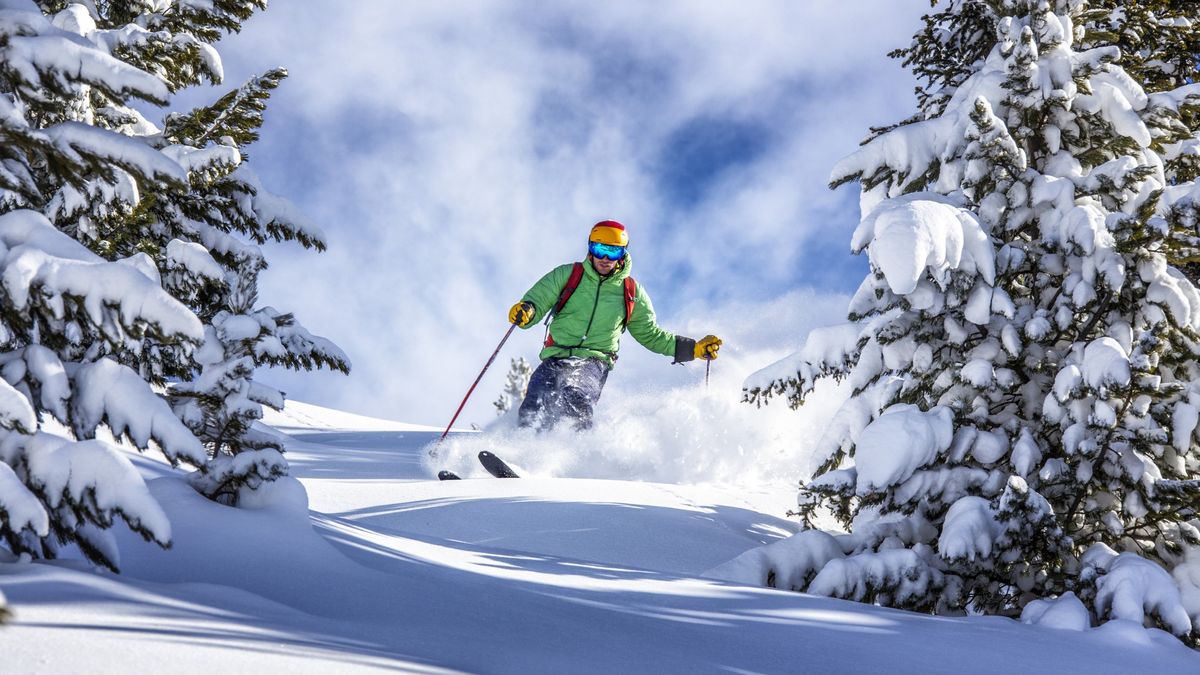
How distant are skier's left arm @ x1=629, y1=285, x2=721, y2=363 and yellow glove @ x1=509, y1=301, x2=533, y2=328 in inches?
62.7

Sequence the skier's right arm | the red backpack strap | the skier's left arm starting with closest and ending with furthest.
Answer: the skier's right arm < the red backpack strap < the skier's left arm

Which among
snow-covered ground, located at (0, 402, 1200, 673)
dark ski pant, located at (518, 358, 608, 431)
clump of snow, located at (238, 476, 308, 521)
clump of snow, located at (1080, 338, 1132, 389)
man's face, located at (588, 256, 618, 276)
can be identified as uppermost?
man's face, located at (588, 256, 618, 276)

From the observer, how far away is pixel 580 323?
35.5ft

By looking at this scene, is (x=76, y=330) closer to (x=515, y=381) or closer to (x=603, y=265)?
(x=603, y=265)

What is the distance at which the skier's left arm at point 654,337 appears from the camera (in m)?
11.4

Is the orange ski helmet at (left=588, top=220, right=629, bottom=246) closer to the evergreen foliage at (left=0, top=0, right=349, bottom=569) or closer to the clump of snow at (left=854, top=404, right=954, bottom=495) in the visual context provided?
the clump of snow at (left=854, top=404, right=954, bottom=495)

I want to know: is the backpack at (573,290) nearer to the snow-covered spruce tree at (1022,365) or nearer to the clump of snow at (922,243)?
the snow-covered spruce tree at (1022,365)

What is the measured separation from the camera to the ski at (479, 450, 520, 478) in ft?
27.0

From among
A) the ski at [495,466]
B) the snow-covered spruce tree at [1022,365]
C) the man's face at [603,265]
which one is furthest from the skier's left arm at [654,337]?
the snow-covered spruce tree at [1022,365]

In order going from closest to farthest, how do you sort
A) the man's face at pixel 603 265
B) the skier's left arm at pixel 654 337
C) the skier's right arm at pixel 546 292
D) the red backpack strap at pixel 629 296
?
the man's face at pixel 603 265
the skier's right arm at pixel 546 292
the red backpack strap at pixel 629 296
the skier's left arm at pixel 654 337

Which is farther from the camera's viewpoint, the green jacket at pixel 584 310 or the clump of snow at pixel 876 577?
the green jacket at pixel 584 310

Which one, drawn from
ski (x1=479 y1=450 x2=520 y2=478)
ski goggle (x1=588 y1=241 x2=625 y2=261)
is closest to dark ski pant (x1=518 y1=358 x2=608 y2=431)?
ski goggle (x1=588 y1=241 x2=625 y2=261)

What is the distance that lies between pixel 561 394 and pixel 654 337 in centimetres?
186

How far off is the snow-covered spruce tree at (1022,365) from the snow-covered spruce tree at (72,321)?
3299mm
